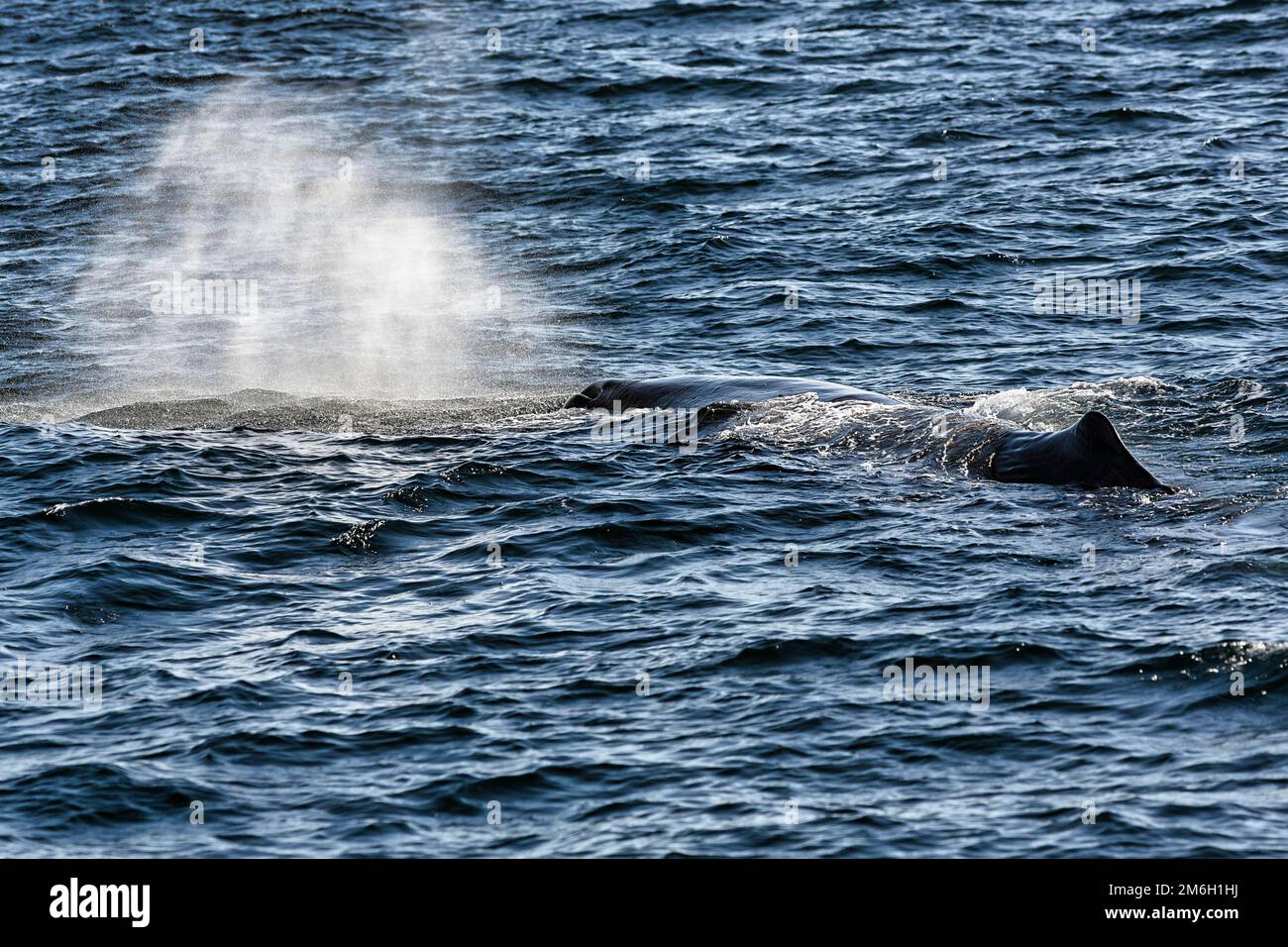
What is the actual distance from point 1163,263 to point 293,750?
69.6ft

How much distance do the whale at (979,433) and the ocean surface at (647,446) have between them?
379 millimetres

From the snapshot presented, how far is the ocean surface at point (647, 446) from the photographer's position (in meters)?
13.2

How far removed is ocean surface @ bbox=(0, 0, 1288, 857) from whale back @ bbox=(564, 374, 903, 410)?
1.46 feet

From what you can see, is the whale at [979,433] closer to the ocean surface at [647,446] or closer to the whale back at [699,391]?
the whale back at [699,391]

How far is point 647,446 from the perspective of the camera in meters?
22.6

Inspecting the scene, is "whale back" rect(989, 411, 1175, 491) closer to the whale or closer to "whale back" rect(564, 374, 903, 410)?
the whale

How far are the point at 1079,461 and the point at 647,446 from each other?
5960 millimetres

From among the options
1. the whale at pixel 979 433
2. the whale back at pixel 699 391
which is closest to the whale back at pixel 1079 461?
the whale at pixel 979 433
